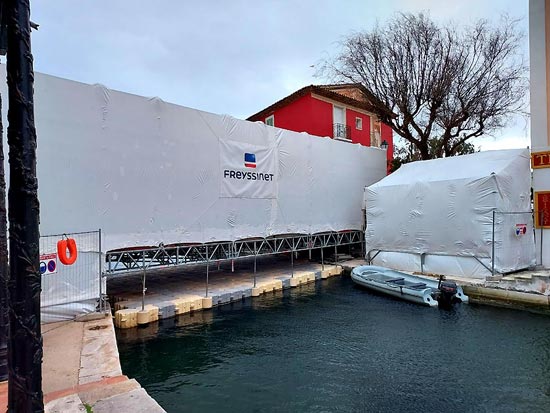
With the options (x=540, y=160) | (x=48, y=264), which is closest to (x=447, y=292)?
(x=540, y=160)

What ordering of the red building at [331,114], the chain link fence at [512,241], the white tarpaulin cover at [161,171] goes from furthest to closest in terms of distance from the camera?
the red building at [331,114] < the chain link fence at [512,241] < the white tarpaulin cover at [161,171]

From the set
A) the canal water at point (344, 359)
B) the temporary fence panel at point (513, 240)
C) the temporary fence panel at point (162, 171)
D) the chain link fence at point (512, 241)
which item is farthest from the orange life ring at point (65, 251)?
the temporary fence panel at point (513, 240)

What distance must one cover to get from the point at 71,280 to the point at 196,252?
3927 mm

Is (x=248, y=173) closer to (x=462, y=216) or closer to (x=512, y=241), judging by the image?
(x=462, y=216)

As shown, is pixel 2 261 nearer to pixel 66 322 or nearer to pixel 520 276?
pixel 66 322

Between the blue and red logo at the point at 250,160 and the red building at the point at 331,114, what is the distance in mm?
9635

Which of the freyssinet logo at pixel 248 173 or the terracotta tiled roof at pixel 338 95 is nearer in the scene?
the freyssinet logo at pixel 248 173

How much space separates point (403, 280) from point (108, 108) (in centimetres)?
1015

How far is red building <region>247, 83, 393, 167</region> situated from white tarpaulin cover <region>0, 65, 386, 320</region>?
664cm

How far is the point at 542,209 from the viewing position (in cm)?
1308

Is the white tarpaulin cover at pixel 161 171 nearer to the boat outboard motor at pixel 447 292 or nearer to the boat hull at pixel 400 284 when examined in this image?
the boat hull at pixel 400 284

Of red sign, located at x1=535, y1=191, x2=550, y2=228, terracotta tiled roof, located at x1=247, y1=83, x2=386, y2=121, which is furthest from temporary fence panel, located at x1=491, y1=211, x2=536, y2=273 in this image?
terracotta tiled roof, located at x1=247, y1=83, x2=386, y2=121

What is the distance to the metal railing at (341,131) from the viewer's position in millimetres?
22328

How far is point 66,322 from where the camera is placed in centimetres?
791
